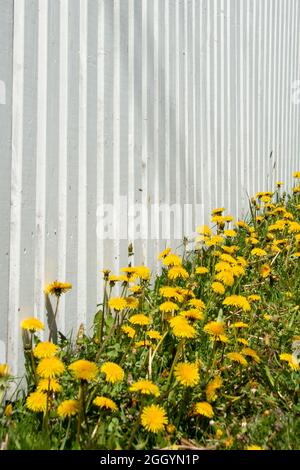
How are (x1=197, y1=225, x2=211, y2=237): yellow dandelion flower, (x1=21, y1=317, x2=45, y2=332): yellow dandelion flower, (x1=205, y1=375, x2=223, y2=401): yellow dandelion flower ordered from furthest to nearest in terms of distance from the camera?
1. (x1=197, y1=225, x2=211, y2=237): yellow dandelion flower
2. (x1=21, y1=317, x2=45, y2=332): yellow dandelion flower
3. (x1=205, y1=375, x2=223, y2=401): yellow dandelion flower

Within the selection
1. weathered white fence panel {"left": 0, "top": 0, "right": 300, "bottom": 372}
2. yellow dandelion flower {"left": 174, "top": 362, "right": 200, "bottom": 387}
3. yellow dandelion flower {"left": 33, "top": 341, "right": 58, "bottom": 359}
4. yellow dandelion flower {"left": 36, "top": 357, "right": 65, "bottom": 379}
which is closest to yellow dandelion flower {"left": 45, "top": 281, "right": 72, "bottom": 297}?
weathered white fence panel {"left": 0, "top": 0, "right": 300, "bottom": 372}

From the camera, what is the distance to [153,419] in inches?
65.6

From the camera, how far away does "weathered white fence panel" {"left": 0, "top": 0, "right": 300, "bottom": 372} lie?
83.6 inches

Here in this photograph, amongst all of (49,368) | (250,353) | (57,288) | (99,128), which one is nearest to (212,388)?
(250,353)

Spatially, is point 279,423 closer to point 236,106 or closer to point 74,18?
point 74,18

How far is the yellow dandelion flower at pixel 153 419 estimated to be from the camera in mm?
1658

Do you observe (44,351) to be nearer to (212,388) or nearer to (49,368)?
(49,368)

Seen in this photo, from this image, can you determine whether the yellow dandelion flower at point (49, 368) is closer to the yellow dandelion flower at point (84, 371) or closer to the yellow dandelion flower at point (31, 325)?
the yellow dandelion flower at point (84, 371)

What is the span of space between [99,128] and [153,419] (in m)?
1.36

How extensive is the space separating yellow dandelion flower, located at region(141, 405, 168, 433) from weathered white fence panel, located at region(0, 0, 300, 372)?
1.99 ft

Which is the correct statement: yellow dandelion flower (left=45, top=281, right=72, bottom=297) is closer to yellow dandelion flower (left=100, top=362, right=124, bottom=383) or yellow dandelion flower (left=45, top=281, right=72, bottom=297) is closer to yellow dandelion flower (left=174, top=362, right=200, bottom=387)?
yellow dandelion flower (left=100, top=362, right=124, bottom=383)

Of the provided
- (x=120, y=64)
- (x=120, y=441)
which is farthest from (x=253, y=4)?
(x=120, y=441)

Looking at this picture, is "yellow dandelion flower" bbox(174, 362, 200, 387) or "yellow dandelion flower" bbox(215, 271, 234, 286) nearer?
"yellow dandelion flower" bbox(174, 362, 200, 387)

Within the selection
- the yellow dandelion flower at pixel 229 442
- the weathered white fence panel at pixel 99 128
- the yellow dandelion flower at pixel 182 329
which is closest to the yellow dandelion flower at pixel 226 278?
the yellow dandelion flower at pixel 182 329
